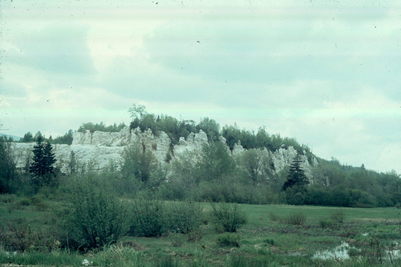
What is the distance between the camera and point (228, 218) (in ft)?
134

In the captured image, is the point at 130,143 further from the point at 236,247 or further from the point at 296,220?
the point at 236,247

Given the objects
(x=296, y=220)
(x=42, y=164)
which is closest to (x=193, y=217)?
(x=296, y=220)

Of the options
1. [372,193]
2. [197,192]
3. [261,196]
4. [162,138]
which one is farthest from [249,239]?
[162,138]

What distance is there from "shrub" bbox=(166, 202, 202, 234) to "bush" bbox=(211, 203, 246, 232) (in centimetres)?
207

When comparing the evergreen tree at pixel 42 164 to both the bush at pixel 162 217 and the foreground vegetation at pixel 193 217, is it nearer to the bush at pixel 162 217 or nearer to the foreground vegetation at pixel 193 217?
the foreground vegetation at pixel 193 217

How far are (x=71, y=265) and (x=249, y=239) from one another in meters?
17.2

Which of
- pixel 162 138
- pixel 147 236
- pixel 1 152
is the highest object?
pixel 162 138

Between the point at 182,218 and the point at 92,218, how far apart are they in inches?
469

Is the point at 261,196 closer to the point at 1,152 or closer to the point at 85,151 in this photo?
the point at 1,152

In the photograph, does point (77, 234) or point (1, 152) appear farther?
point (1, 152)

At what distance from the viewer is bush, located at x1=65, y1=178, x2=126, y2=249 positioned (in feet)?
93.9

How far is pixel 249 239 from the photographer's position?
33.5 metres

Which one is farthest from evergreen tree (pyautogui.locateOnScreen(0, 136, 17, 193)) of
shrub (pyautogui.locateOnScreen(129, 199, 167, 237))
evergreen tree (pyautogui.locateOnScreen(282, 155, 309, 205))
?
evergreen tree (pyautogui.locateOnScreen(282, 155, 309, 205))

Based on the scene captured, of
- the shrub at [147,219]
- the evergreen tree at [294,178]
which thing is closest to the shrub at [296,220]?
the shrub at [147,219]
